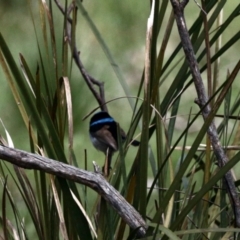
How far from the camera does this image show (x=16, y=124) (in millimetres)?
2992

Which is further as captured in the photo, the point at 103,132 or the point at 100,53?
the point at 100,53

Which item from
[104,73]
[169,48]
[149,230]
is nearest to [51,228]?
[149,230]

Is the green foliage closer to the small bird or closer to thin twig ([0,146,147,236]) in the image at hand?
thin twig ([0,146,147,236])

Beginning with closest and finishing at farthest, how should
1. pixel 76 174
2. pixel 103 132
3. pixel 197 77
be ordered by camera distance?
pixel 76 174 < pixel 197 77 < pixel 103 132

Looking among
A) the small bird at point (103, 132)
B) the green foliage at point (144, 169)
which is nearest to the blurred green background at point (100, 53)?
the small bird at point (103, 132)

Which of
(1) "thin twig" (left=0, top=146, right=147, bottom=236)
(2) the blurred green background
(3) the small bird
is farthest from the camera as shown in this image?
(2) the blurred green background

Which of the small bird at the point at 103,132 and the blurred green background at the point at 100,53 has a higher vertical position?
the blurred green background at the point at 100,53

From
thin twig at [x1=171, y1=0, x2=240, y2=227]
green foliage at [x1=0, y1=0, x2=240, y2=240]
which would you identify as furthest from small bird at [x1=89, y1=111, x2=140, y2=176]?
thin twig at [x1=171, y1=0, x2=240, y2=227]

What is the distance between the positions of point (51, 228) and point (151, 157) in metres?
0.33

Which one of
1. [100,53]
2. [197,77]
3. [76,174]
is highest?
[100,53]

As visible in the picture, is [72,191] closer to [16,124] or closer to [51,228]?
[51,228]

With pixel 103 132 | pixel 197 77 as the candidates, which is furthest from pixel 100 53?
pixel 197 77

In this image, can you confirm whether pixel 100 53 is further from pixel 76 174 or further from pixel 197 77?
pixel 76 174

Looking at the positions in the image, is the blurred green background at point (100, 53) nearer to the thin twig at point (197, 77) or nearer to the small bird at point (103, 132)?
the small bird at point (103, 132)
